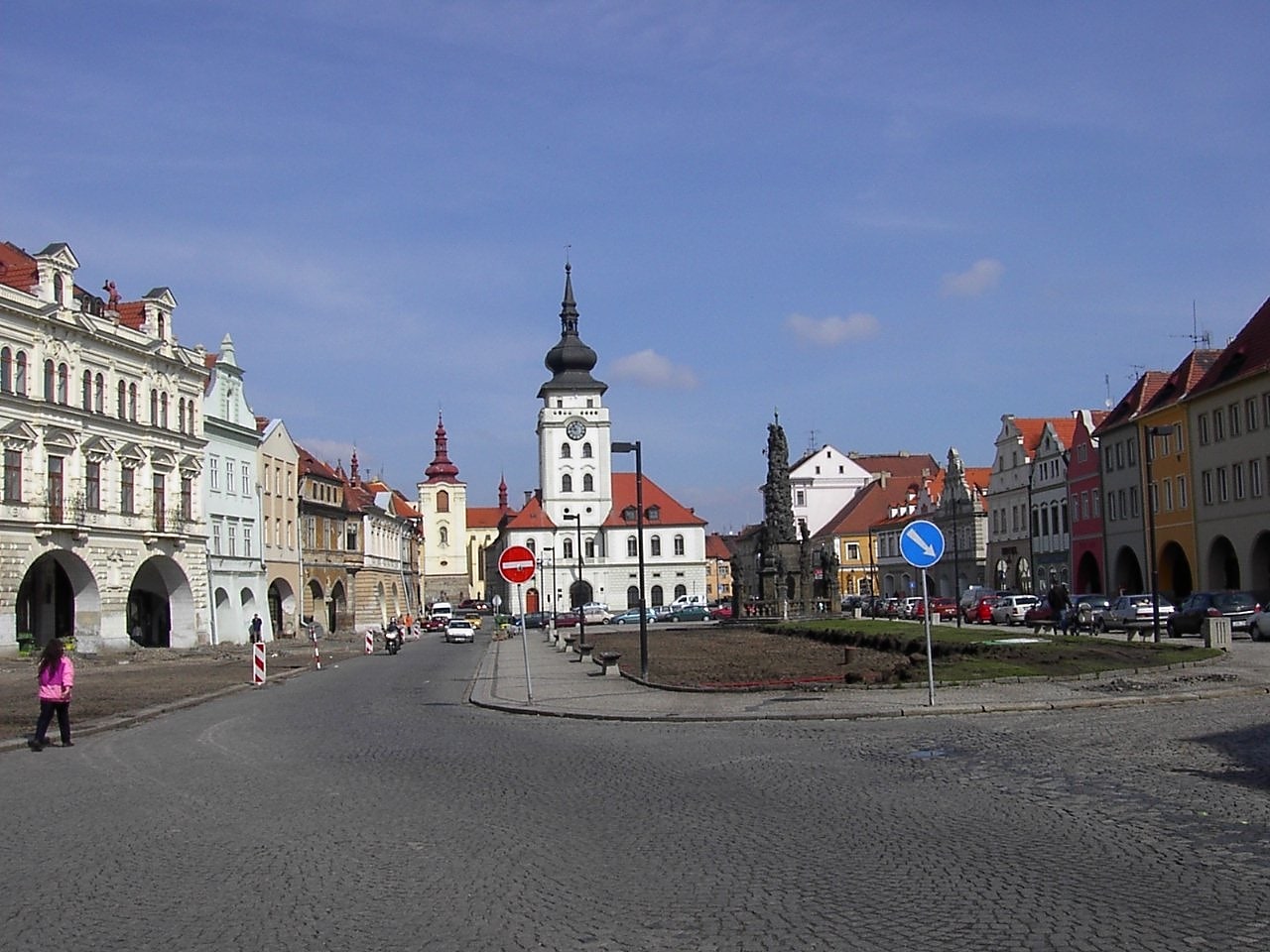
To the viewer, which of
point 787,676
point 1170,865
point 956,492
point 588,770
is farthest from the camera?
point 956,492

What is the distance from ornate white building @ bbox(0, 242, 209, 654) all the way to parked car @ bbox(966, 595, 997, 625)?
116 ft

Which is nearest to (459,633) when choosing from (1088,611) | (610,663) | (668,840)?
(1088,611)

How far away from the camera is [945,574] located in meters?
109

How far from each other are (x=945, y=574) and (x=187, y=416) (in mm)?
65304

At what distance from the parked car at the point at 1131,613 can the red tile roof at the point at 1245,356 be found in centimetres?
1270

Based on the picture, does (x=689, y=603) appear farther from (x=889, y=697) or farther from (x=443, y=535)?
(x=889, y=697)

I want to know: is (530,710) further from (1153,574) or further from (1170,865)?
(1153,574)

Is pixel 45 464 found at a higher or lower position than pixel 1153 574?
higher

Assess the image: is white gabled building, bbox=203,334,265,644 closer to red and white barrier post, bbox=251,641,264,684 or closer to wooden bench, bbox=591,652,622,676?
red and white barrier post, bbox=251,641,264,684

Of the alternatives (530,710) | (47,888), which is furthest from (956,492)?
(47,888)

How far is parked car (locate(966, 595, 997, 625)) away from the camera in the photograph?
61.1 metres

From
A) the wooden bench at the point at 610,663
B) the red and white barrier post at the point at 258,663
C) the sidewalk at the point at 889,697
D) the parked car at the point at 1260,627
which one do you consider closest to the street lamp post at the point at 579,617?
the wooden bench at the point at 610,663

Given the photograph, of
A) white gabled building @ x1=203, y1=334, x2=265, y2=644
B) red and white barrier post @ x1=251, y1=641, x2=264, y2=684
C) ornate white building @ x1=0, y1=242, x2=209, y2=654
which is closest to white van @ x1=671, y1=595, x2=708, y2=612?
white gabled building @ x1=203, y1=334, x2=265, y2=644

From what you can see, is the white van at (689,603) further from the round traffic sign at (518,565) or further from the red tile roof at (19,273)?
the round traffic sign at (518,565)
